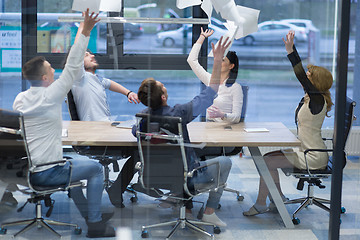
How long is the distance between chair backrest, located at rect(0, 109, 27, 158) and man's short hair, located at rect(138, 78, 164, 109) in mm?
809

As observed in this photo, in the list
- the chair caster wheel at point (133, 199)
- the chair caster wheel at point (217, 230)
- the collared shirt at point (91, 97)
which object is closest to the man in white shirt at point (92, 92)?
the collared shirt at point (91, 97)

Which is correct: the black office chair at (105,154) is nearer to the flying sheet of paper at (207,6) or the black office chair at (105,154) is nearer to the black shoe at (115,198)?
the black shoe at (115,198)

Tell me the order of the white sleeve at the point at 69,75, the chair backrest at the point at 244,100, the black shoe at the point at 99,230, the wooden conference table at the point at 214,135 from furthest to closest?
the black shoe at the point at 99,230 → the chair backrest at the point at 244,100 → the wooden conference table at the point at 214,135 → the white sleeve at the point at 69,75

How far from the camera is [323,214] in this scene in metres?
4.57

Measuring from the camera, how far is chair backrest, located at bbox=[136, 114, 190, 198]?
13.7 feet

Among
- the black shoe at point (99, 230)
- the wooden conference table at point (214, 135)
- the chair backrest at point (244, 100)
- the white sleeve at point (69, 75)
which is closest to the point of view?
the white sleeve at point (69, 75)

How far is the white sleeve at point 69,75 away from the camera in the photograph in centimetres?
404

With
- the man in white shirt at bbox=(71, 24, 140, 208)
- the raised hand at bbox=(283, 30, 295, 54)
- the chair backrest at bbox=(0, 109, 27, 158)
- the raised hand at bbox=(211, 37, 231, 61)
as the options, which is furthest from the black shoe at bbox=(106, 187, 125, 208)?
the raised hand at bbox=(283, 30, 295, 54)

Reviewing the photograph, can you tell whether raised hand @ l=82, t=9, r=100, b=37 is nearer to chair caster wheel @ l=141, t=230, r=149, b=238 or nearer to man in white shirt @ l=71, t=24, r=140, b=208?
man in white shirt @ l=71, t=24, r=140, b=208

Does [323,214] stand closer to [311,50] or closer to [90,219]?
[311,50]

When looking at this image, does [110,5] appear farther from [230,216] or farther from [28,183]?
[230,216]

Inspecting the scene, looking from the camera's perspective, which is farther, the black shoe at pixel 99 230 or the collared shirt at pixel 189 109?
the black shoe at pixel 99 230

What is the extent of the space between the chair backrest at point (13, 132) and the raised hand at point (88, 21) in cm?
69

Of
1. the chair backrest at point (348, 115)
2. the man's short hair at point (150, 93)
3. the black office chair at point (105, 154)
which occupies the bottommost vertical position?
the black office chair at point (105, 154)
